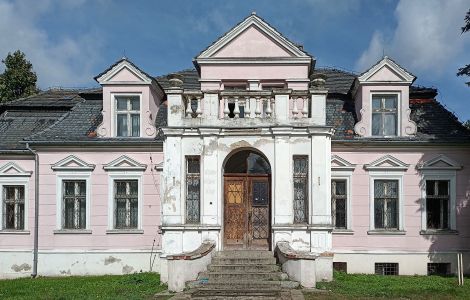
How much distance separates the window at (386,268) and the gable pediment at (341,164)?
3451mm

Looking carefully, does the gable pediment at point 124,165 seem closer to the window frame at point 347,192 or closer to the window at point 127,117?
the window at point 127,117

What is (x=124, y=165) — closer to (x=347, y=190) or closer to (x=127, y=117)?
(x=127, y=117)

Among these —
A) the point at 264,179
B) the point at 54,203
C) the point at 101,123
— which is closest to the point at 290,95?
the point at 264,179

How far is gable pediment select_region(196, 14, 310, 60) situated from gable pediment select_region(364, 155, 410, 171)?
14.7 ft

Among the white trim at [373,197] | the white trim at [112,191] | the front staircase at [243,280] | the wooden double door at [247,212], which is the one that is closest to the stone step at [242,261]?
the front staircase at [243,280]

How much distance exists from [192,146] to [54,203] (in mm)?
6844

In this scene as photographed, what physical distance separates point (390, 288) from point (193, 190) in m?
6.02

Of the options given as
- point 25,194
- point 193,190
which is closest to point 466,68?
point 193,190

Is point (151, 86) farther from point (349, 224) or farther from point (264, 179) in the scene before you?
point (349, 224)

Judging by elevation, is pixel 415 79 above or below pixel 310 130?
above

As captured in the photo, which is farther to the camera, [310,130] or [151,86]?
[151,86]

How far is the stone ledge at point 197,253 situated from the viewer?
1464cm

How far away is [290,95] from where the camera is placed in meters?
16.8

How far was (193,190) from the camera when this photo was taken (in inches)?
670
